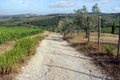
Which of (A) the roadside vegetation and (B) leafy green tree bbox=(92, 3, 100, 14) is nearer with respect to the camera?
(A) the roadside vegetation

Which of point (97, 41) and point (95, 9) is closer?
point (97, 41)

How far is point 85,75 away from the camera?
1316 centimetres

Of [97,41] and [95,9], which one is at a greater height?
[95,9]

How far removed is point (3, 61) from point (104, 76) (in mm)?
4768

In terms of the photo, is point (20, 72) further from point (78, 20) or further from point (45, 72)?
point (78, 20)

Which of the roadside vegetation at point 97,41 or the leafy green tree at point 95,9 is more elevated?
the leafy green tree at point 95,9

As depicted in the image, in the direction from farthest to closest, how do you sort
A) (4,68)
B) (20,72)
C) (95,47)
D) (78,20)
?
1. (78,20)
2. (95,47)
3. (20,72)
4. (4,68)

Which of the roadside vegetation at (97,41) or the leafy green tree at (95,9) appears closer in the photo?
the roadside vegetation at (97,41)

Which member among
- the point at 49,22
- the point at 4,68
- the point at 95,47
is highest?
the point at 4,68

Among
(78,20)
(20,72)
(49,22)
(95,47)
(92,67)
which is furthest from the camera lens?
(49,22)

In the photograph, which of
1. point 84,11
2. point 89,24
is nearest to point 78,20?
point 84,11

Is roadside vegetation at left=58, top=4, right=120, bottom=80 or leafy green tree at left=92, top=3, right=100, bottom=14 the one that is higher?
leafy green tree at left=92, top=3, right=100, bottom=14

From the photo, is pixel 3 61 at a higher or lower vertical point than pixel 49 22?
higher

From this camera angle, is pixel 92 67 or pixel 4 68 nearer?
pixel 4 68
